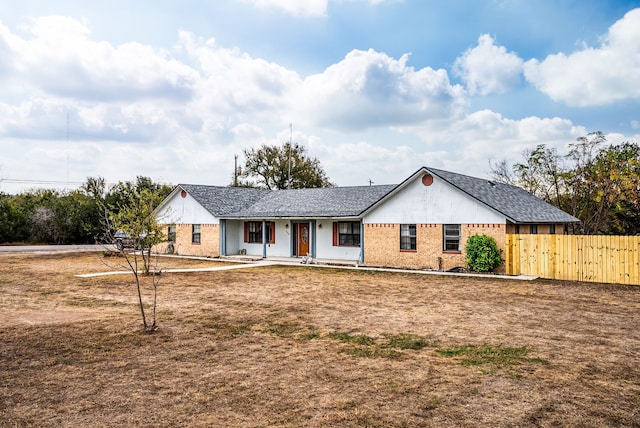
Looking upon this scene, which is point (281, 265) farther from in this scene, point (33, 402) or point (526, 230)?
point (33, 402)

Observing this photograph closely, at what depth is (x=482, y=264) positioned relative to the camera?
21.1 metres

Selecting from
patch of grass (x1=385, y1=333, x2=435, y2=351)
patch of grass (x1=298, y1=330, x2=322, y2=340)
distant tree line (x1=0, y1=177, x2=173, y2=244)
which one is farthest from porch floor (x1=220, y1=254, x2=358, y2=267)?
distant tree line (x1=0, y1=177, x2=173, y2=244)

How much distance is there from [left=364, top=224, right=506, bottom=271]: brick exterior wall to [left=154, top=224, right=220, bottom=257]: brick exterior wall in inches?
439

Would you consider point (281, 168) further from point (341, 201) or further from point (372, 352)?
point (372, 352)

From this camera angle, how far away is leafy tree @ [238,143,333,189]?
59875 millimetres

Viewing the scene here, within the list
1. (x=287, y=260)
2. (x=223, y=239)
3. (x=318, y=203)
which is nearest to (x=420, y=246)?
(x=287, y=260)

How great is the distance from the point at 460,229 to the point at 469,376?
52.5 ft

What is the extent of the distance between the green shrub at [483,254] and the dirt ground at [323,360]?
5541 millimetres

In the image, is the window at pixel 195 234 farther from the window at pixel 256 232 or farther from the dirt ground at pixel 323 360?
the dirt ground at pixel 323 360

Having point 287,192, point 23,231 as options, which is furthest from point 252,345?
point 23,231

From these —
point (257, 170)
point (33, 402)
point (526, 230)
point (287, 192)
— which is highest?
point (257, 170)

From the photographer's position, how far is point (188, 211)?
32906 mm

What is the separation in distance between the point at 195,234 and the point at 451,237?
1808cm

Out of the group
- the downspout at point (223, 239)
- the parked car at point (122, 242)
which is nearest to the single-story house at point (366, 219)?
the downspout at point (223, 239)
